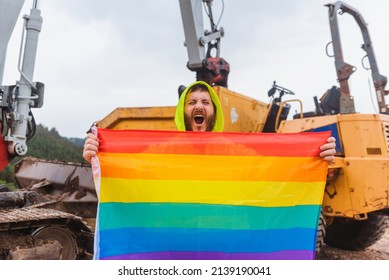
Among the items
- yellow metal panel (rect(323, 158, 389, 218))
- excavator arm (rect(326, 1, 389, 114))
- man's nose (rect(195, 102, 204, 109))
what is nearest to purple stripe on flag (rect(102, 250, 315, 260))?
man's nose (rect(195, 102, 204, 109))

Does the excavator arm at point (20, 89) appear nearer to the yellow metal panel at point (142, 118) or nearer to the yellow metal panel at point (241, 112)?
the yellow metal panel at point (142, 118)

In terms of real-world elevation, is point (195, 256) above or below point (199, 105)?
below

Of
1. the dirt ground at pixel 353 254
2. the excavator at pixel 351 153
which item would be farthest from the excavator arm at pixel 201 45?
the dirt ground at pixel 353 254

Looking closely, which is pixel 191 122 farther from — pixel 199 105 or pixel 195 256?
pixel 195 256

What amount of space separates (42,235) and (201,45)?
13.4 ft

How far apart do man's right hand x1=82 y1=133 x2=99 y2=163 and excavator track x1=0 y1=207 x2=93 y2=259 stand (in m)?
2.09

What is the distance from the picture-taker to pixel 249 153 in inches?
107

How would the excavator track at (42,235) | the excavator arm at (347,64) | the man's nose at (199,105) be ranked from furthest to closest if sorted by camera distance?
1. the excavator arm at (347,64)
2. the excavator track at (42,235)
3. the man's nose at (199,105)

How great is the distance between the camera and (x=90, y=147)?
2.52 m

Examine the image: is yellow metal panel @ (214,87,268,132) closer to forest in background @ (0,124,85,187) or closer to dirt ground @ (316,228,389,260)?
dirt ground @ (316,228,389,260)

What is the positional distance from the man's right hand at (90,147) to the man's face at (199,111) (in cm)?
65

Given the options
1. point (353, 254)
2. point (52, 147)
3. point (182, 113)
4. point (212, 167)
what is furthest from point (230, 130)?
point (52, 147)

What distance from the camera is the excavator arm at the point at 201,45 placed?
6930 millimetres
